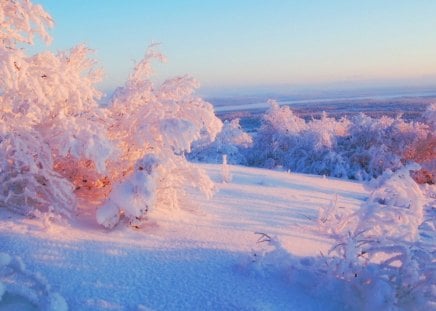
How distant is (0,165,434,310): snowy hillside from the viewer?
3.99m

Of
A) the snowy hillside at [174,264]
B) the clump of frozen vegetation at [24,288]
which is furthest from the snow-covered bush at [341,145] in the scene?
the clump of frozen vegetation at [24,288]

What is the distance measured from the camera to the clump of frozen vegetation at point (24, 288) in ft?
12.3

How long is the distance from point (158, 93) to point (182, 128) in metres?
1.01

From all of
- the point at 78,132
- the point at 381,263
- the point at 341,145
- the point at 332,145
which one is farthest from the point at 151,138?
the point at 341,145

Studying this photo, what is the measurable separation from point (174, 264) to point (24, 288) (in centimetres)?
137

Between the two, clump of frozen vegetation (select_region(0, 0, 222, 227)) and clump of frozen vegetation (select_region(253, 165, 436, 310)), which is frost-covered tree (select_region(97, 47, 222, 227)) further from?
clump of frozen vegetation (select_region(253, 165, 436, 310))

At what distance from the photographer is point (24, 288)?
3930mm

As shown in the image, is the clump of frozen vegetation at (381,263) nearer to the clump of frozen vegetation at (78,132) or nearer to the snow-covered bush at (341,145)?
the clump of frozen vegetation at (78,132)

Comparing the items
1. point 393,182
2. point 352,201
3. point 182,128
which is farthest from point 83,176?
point 352,201

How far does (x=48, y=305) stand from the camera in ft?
12.2

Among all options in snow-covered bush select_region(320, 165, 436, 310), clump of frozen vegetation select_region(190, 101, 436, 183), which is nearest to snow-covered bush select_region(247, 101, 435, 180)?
clump of frozen vegetation select_region(190, 101, 436, 183)

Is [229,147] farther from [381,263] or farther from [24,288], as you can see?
[24,288]

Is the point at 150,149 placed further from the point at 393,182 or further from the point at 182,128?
the point at 393,182

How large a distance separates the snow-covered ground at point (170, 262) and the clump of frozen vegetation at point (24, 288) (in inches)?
1.4
